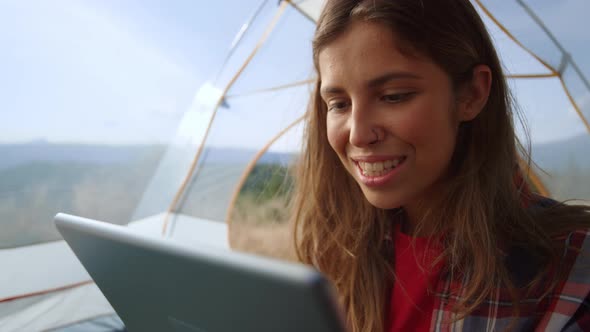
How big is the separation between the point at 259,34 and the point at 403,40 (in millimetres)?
1186

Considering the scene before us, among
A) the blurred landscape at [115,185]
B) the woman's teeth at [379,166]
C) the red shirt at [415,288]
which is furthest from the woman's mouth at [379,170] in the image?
the blurred landscape at [115,185]

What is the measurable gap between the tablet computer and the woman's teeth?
1.37ft

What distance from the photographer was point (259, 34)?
1.73 metres

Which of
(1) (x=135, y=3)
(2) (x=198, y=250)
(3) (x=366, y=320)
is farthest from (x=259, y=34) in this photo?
(2) (x=198, y=250)

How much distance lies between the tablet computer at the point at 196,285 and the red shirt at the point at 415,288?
53 cm

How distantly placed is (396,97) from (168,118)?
1.25 metres

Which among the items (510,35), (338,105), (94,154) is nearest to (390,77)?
(338,105)

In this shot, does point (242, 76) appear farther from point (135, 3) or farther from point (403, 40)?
point (403, 40)

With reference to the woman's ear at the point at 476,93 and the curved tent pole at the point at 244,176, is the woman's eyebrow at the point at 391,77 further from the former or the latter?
the curved tent pole at the point at 244,176

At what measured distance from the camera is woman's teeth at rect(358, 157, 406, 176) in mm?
694

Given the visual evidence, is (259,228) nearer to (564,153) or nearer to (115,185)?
(115,185)

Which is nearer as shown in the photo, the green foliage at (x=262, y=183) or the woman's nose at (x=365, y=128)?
the woman's nose at (x=365, y=128)

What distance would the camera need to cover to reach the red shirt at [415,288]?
0.80m

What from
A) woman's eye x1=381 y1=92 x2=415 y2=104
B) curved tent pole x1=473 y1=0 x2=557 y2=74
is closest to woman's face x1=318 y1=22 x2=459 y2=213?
woman's eye x1=381 y1=92 x2=415 y2=104
